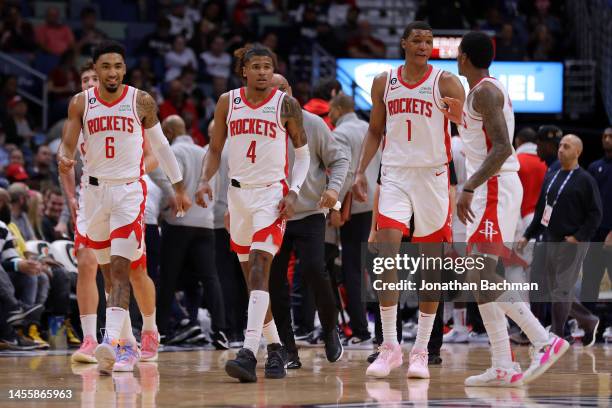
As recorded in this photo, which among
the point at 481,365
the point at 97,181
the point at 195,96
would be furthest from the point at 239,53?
the point at 195,96

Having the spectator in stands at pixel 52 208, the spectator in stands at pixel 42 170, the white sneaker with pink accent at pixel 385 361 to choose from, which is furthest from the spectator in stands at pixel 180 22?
the white sneaker with pink accent at pixel 385 361

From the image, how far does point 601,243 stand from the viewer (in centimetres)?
1215

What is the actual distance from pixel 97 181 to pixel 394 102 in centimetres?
213

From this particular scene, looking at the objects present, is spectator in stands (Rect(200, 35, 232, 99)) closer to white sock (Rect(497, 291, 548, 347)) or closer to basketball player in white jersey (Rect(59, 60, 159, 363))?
basketball player in white jersey (Rect(59, 60, 159, 363))

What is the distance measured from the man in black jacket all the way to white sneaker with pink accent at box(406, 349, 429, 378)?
392 cm

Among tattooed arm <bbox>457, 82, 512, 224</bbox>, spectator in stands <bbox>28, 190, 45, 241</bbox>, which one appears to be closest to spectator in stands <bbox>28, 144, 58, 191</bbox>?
spectator in stands <bbox>28, 190, 45, 241</bbox>

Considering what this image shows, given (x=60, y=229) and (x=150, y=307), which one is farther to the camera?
(x=60, y=229)

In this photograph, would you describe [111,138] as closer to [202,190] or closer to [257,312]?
[202,190]

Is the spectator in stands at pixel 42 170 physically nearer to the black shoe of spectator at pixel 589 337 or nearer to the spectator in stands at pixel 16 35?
the spectator in stands at pixel 16 35

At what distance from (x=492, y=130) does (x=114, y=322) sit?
109 inches

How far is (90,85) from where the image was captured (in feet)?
29.8

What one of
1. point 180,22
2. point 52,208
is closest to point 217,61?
point 180,22

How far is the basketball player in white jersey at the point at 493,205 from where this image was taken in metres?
6.96

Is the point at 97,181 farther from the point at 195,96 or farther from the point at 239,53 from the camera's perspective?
the point at 195,96
